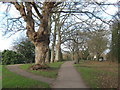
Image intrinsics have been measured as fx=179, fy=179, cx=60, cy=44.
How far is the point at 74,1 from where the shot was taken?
682 inches

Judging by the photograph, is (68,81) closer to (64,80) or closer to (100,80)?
(64,80)

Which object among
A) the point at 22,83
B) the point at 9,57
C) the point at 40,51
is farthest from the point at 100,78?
the point at 9,57

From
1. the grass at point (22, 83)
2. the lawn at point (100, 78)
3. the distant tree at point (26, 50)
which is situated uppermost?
the distant tree at point (26, 50)

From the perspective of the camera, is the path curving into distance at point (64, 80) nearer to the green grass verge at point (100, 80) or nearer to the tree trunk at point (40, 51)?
the green grass verge at point (100, 80)

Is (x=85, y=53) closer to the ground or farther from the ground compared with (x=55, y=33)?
closer to the ground

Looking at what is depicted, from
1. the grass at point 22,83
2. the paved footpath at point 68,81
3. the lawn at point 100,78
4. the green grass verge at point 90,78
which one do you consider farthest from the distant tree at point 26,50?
the grass at point 22,83

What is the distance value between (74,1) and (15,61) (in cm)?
2151

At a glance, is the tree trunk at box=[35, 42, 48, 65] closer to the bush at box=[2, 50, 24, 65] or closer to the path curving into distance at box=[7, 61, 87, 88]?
the path curving into distance at box=[7, 61, 87, 88]

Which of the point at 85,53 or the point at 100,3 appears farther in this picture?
the point at 85,53

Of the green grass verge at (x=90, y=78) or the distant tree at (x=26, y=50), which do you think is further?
the distant tree at (x=26, y=50)

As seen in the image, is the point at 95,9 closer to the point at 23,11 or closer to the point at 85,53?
the point at 23,11

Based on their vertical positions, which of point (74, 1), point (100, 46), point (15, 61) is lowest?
point (15, 61)

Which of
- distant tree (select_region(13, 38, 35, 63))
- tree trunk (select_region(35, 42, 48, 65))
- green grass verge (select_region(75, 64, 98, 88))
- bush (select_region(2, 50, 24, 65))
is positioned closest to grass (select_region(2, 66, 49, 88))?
green grass verge (select_region(75, 64, 98, 88))

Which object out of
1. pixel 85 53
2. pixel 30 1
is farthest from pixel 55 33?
pixel 85 53
